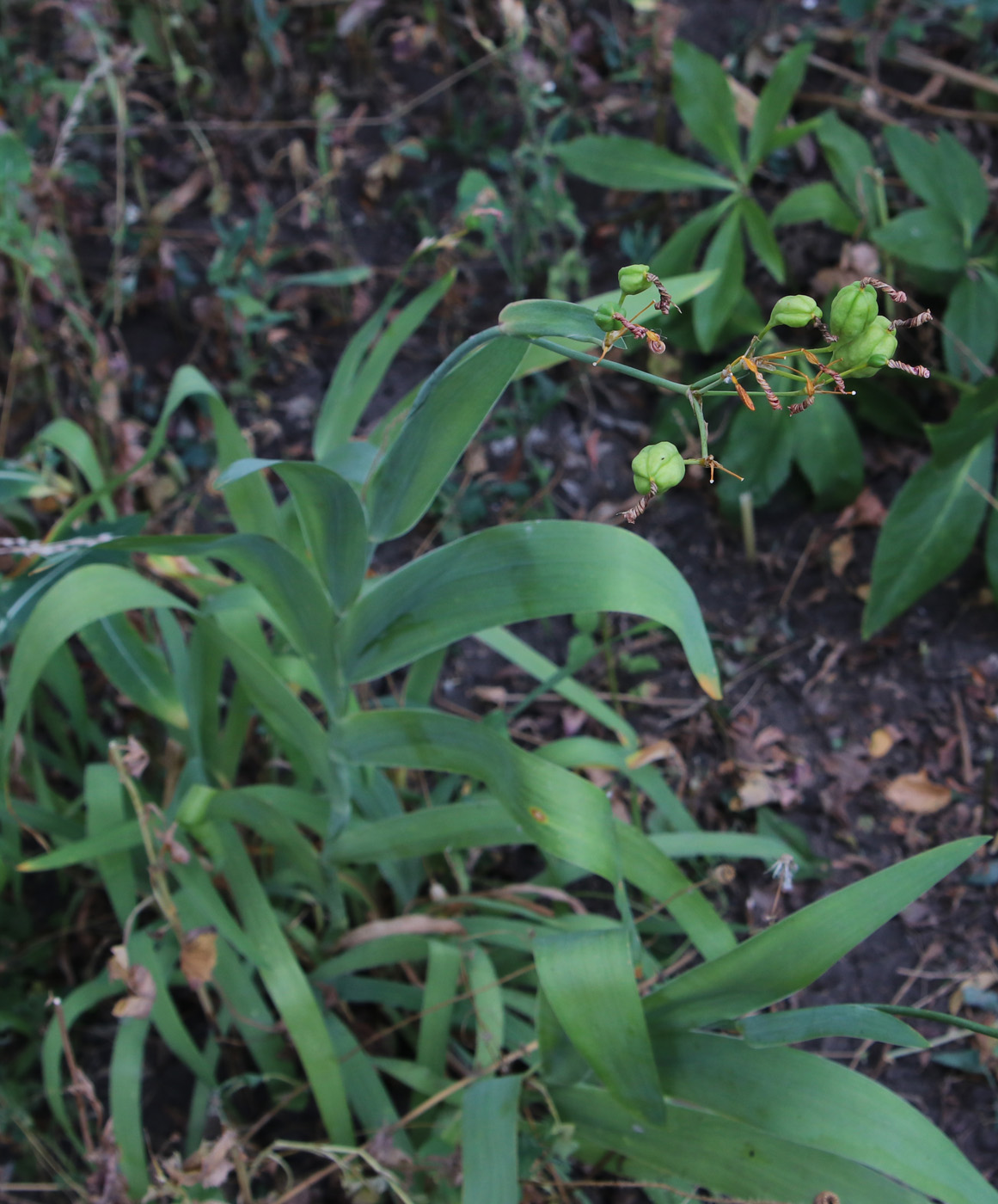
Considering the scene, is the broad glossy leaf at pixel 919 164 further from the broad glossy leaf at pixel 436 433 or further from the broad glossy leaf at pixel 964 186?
the broad glossy leaf at pixel 436 433

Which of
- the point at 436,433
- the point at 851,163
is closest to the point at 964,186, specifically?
the point at 851,163

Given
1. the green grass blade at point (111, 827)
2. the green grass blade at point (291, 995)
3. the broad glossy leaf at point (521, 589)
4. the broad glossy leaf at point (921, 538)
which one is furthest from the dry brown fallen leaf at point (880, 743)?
the green grass blade at point (111, 827)

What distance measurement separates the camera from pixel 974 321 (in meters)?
1.62

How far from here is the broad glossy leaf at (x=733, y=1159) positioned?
2.92 feet

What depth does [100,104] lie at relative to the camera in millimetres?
2223

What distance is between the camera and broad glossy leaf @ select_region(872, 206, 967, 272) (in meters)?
1.60

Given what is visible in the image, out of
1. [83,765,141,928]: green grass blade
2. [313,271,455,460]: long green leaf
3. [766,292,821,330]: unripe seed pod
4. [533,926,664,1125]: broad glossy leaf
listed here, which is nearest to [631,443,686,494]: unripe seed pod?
[766,292,821,330]: unripe seed pod

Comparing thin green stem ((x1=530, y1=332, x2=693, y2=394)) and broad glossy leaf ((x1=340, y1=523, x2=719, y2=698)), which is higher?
thin green stem ((x1=530, y1=332, x2=693, y2=394))

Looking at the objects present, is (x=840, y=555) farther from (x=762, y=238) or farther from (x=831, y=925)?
(x=831, y=925)

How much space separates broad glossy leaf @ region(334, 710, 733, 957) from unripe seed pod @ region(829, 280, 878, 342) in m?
0.49

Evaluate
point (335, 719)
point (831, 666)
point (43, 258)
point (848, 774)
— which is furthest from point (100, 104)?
point (848, 774)

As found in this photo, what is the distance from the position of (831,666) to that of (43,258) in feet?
5.16

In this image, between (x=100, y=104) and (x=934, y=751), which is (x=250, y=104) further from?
(x=934, y=751)

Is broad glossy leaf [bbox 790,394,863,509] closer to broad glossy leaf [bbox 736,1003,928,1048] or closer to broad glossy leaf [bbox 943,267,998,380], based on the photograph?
broad glossy leaf [bbox 943,267,998,380]
